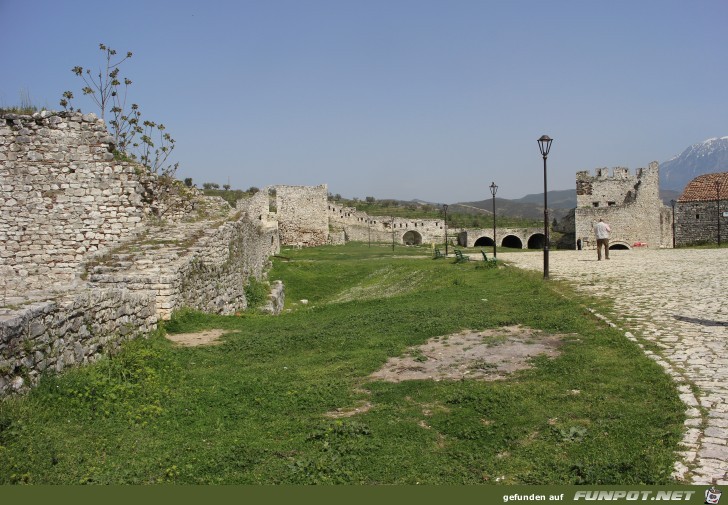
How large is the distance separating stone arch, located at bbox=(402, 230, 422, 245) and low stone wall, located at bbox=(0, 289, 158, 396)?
61790 millimetres

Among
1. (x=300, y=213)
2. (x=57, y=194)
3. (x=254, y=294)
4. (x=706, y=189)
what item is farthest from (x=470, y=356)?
(x=300, y=213)

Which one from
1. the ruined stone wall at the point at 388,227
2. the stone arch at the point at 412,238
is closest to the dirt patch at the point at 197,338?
the ruined stone wall at the point at 388,227

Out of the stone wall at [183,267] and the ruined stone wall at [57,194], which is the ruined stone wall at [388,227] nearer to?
the stone wall at [183,267]

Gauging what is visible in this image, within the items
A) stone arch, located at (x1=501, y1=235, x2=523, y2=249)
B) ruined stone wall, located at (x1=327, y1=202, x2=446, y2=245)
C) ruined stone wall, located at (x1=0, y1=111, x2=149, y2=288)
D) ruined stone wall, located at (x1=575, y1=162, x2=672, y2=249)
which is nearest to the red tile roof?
ruined stone wall, located at (x1=575, y1=162, x2=672, y2=249)

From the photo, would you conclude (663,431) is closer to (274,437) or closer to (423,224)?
(274,437)

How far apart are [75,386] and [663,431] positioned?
5.73m

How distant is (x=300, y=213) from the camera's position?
5594 centimetres

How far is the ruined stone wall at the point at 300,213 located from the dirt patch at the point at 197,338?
4536 centimetres

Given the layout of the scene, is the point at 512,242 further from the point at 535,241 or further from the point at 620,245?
the point at 620,245

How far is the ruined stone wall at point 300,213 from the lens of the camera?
183 feet

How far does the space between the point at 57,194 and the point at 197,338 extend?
5646 millimetres

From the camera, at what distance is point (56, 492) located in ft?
13.3

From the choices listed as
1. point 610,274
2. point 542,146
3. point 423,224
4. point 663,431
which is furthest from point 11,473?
point 423,224

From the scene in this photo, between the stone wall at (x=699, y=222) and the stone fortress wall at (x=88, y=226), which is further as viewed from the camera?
the stone wall at (x=699, y=222)
